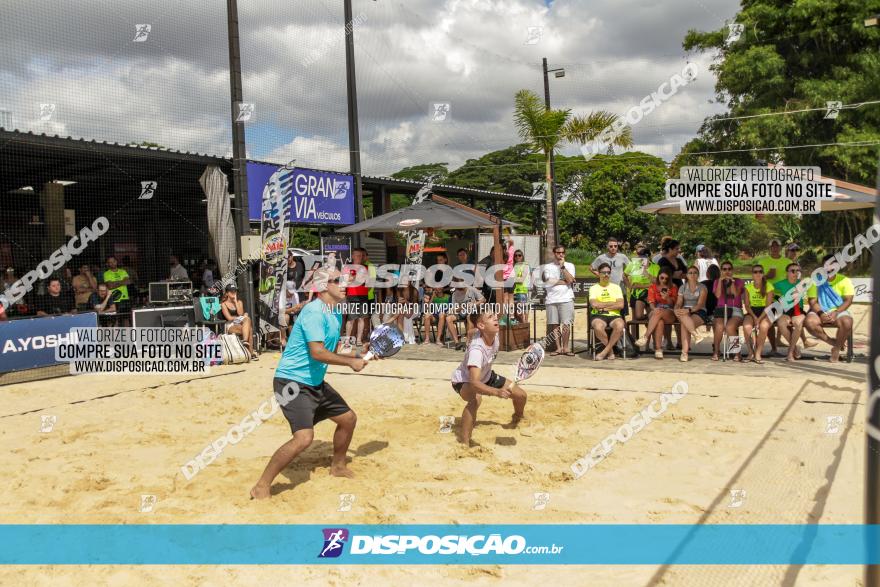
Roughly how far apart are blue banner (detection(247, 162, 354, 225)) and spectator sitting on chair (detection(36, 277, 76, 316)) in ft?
12.6

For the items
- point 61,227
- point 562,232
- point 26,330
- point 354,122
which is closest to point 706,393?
point 26,330

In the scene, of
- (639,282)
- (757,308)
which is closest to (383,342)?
(639,282)

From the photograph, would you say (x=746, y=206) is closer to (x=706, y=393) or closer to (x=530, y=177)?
(x=706, y=393)

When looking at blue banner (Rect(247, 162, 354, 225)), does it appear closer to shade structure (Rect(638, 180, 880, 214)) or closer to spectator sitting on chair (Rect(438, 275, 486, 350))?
spectator sitting on chair (Rect(438, 275, 486, 350))

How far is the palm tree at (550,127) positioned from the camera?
22109 millimetres

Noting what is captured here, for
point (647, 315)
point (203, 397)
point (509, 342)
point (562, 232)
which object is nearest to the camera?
point (203, 397)

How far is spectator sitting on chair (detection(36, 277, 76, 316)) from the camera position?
11875mm

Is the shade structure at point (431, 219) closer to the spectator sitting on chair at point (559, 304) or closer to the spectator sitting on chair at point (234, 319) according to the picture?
the spectator sitting on chair at point (559, 304)

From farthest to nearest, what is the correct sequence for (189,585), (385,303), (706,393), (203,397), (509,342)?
(385,303)
(509,342)
(203,397)
(706,393)
(189,585)

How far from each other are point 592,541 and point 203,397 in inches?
240

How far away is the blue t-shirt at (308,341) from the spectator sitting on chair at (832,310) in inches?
297

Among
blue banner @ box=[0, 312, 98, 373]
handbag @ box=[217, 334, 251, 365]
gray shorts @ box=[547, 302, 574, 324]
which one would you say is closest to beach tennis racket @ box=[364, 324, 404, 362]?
gray shorts @ box=[547, 302, 574, 324]

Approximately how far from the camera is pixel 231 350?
11.2 m

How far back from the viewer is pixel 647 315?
10727 mm
